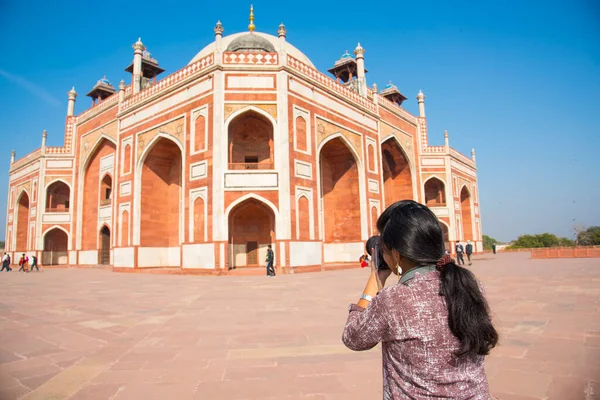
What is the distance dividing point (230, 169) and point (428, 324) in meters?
14.6

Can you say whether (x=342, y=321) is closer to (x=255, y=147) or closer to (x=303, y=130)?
(x=303, y=130)

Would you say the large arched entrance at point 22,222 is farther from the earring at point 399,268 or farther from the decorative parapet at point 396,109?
the earring at point 399,268

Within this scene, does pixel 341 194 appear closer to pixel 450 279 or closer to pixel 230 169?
pixel 230 169

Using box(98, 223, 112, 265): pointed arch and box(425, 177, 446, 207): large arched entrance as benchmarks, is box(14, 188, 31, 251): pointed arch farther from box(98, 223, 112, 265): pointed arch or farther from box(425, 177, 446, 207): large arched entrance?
box(425, 177, 446, 207): large arched entrance

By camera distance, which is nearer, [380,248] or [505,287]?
[380,248]

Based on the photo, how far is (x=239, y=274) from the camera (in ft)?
47.6

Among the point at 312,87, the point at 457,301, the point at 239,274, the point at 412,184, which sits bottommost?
the point at 239,274

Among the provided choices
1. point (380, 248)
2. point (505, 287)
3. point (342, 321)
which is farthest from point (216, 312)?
point (505, 287)

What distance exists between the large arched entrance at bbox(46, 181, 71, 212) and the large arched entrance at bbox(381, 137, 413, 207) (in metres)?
21.1

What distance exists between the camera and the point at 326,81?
59.7ft

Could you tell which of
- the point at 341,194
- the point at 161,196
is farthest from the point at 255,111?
the point at 161,196

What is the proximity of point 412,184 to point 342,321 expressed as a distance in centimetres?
2103

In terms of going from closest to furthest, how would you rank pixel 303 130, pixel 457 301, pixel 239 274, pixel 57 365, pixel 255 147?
pixel 457 301 < pixel 57 365 < pixel 239 274 < pixel 303 130 < pixel 255 147

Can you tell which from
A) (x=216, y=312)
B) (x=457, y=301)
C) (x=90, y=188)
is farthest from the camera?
(x=90, y=188)
